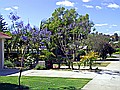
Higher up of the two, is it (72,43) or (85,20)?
(85,20)

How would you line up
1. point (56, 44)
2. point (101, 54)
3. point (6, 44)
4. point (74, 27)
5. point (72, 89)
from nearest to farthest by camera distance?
1. point (72, 89)
2. point (74, 27)
3. point (56, 44)
4. point (6, 44)
5. point (101, 54)

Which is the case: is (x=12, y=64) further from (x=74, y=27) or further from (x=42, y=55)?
(x=74, y=27)

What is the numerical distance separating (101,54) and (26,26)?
26517 mm

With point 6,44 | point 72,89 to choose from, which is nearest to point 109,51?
point 6,44

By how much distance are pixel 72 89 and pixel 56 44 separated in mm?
11645

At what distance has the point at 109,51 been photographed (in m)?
36.8

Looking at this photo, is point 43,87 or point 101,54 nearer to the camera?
point 43,87

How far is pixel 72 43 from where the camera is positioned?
21281 millimetres

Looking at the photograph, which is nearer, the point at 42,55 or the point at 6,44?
the point at 42,55

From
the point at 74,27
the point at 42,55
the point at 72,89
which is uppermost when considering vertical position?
the point at 74,27

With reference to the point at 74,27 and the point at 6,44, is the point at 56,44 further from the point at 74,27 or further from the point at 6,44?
the point at 6,44

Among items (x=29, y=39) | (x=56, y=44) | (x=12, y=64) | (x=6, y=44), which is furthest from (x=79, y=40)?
(x=29, y=39)

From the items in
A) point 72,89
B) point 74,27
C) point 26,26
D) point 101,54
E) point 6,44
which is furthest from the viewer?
point 101,54

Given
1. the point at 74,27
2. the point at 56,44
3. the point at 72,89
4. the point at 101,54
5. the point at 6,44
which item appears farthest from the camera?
the point at 101,54
